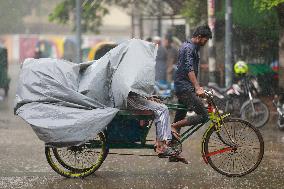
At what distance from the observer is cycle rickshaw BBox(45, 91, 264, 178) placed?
8.23 metres

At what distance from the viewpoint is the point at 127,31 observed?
74812 mm

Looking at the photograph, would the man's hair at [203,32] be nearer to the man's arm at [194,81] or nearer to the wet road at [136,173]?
the man's arm at [194,81]

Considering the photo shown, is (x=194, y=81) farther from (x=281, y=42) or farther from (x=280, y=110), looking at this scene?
(x=281, y=42)

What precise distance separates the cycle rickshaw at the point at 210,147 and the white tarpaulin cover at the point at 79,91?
37 centimetres

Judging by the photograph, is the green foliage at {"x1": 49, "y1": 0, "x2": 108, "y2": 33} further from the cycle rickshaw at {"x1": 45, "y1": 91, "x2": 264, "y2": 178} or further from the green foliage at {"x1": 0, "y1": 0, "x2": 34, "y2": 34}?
the green foliage at {"x1": 0, "y1": 0, "x2": 34, "y2": 34}

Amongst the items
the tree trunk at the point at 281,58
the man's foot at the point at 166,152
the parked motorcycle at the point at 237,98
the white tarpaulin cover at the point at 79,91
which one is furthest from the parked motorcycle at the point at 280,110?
the white tarpaulin cover at the point at 79,91

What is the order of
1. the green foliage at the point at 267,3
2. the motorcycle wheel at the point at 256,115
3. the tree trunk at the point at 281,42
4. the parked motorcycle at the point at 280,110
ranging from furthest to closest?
the tree trunk at the point at 281,42
the green foliage at the point at 267,3
the motorcycle wheel at the point at 256,115
the parked motorcycle at the point at 280,110

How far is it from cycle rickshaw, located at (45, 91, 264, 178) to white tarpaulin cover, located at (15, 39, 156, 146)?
37 centimetres

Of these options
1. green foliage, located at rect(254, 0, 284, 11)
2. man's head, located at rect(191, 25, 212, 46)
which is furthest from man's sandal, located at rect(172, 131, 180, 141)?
green foliage, located at rect(254, 0, 284, 11)

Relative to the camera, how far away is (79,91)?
8039mm

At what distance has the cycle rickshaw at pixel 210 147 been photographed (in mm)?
8227

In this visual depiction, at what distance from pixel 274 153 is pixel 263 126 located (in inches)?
152

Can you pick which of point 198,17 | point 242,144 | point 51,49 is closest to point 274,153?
point 242,144

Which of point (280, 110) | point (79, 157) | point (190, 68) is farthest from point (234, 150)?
point (280, 110)
